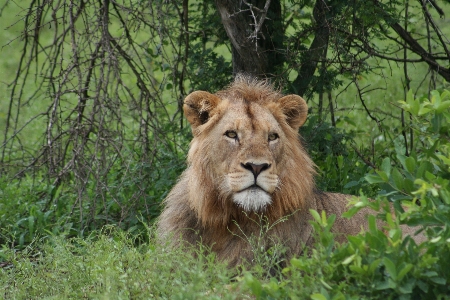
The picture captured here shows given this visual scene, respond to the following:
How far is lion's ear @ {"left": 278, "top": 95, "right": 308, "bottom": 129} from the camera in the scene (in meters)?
5.09

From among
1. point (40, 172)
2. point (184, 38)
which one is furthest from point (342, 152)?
point (40, 172)

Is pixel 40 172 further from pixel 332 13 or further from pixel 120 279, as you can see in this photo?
pixel 120 279

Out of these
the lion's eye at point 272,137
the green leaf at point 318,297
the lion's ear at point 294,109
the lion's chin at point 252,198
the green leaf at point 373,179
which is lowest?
the green leaf at point 318,297

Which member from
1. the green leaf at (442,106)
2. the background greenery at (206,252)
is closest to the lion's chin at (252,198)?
the background greenery at (206,252)

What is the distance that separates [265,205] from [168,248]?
2.08 feet

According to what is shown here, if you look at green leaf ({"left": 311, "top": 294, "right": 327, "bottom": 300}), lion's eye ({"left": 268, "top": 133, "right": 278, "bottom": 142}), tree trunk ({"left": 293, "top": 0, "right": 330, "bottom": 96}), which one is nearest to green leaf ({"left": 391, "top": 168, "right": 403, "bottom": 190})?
green leaf ({"left": 311, "top": 294, "right": 327, "bottom": 300})

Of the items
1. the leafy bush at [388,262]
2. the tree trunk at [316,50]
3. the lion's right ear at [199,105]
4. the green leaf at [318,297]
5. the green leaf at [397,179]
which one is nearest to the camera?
the green leaf at [318,297]

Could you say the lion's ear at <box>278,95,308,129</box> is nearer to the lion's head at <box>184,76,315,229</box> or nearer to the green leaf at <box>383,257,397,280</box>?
the lion's head at <box>184,76,315,229</box>

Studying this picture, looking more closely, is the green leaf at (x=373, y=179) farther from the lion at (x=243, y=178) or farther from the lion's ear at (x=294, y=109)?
the lion's ear at (x=294, y=109)

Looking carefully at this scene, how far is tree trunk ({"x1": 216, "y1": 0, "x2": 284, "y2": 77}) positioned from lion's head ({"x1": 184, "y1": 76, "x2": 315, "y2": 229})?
821 mm

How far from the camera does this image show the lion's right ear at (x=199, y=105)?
4.96 meters

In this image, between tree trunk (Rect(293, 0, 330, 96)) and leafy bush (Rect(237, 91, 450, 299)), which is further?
tree trunk (Rect(293, 0, 330, 96))

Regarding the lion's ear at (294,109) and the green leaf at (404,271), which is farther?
the lion's ear at (294,109)

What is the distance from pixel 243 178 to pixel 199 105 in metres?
0.70
